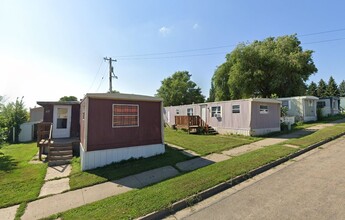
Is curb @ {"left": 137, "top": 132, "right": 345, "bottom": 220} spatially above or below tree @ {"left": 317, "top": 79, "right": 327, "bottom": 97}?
below

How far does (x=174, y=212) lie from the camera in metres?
4.91

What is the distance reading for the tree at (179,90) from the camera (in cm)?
4606

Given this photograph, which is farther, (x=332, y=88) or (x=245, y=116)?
(x=332, y=88)

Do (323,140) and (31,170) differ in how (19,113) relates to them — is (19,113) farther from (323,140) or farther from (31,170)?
(323,140)

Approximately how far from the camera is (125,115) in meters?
9.73

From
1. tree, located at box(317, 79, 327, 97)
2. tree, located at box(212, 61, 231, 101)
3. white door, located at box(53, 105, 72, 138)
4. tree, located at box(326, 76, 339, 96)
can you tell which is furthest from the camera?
tree, located at box(317, 79, 327, 97)

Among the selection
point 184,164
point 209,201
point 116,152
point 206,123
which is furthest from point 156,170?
point 206,123

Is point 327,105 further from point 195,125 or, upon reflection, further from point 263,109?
point 195,125

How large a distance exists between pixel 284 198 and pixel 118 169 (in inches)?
234

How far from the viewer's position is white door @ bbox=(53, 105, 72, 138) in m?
14.2

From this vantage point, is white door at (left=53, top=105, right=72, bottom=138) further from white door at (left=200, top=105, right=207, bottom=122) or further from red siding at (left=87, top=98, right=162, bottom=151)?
white door at (left=200, top=105, right=207, bottom=122)

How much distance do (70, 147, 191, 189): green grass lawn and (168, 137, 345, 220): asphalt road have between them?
11.6 ft

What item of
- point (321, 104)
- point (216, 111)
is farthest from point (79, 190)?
point (321, 104)

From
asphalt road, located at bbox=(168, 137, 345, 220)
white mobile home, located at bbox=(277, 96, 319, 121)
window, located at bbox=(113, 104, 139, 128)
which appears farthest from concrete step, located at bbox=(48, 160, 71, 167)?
white mobile home, located at bbox=(277, 96, 319, 121)
